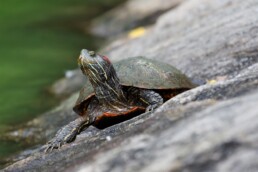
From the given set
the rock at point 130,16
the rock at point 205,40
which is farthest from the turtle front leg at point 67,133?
the rock at point 130,16

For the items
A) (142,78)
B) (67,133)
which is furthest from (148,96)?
(67,133)

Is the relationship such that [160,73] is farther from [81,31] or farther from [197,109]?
[81,31]

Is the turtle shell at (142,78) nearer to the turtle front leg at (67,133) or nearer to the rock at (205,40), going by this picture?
the turtle front leg at (67,133)

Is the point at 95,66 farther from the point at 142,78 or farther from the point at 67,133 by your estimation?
the point at 67,133

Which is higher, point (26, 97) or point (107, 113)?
point (26, 97)

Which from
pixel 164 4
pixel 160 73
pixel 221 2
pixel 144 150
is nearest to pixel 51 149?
pixel 160 73

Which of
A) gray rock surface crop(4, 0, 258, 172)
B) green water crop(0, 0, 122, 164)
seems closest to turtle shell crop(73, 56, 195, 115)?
gray rock surface crop(4, 0, 258, 172)

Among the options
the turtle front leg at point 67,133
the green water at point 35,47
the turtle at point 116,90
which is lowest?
the turtle front leg at point 67,133
